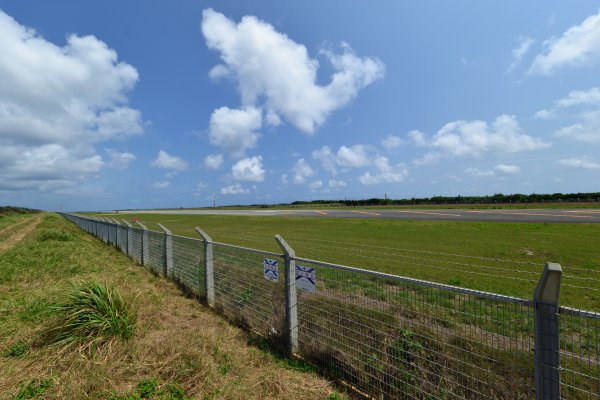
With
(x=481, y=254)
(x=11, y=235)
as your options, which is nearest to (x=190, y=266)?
(x=481, y=254)

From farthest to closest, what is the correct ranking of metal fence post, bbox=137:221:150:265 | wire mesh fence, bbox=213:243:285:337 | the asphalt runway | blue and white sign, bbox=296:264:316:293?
1. the asphalt runway
2. metal fence post, bbox=137:221:150:265
3. wire mesh fence, bbox=213:243:285:337
4. blue and white sign, bbox=296:264:316:293

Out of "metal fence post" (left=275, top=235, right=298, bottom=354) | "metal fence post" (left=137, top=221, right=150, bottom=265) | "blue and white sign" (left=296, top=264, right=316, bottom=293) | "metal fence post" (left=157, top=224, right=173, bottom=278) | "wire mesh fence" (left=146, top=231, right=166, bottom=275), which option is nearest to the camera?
"blue and white sign" (left=296, top=264, right=316, bottom=293)

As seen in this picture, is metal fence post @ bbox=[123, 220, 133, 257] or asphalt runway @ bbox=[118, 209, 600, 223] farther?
asphalt runway @ bbox=[118, 209, 600, 223]

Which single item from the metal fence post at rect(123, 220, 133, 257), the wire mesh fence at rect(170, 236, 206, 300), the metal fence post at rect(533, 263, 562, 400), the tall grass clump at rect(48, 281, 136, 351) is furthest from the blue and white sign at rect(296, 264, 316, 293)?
the metal fence post at rect(123, 220, 133, 257)

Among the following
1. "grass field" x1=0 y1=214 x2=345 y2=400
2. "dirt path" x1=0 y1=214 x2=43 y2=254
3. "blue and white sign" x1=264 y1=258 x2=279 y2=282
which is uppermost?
"blue and white sign" x1=264 y1=258 x2=279 y2=282

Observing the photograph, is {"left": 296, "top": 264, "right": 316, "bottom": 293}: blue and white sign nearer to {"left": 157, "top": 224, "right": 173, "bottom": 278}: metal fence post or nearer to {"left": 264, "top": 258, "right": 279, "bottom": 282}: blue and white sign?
{"left": 264, "top": 258, "right": 279, "bottom": 282}: blue and white sign

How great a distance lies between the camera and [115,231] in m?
14.4

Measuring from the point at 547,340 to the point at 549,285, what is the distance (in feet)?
1.32

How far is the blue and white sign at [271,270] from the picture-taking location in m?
4.55

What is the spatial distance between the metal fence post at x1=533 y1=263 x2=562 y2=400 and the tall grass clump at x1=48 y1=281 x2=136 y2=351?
14.6ft

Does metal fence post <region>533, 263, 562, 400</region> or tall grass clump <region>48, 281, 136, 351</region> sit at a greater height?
metal fence post <region>533, 263, 562, 400</region>

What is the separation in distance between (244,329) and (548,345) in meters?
4.07

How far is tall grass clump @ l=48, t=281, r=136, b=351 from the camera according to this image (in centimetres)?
392

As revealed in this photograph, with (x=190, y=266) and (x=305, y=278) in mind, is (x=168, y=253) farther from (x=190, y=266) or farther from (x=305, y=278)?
(x=305, y=278)
